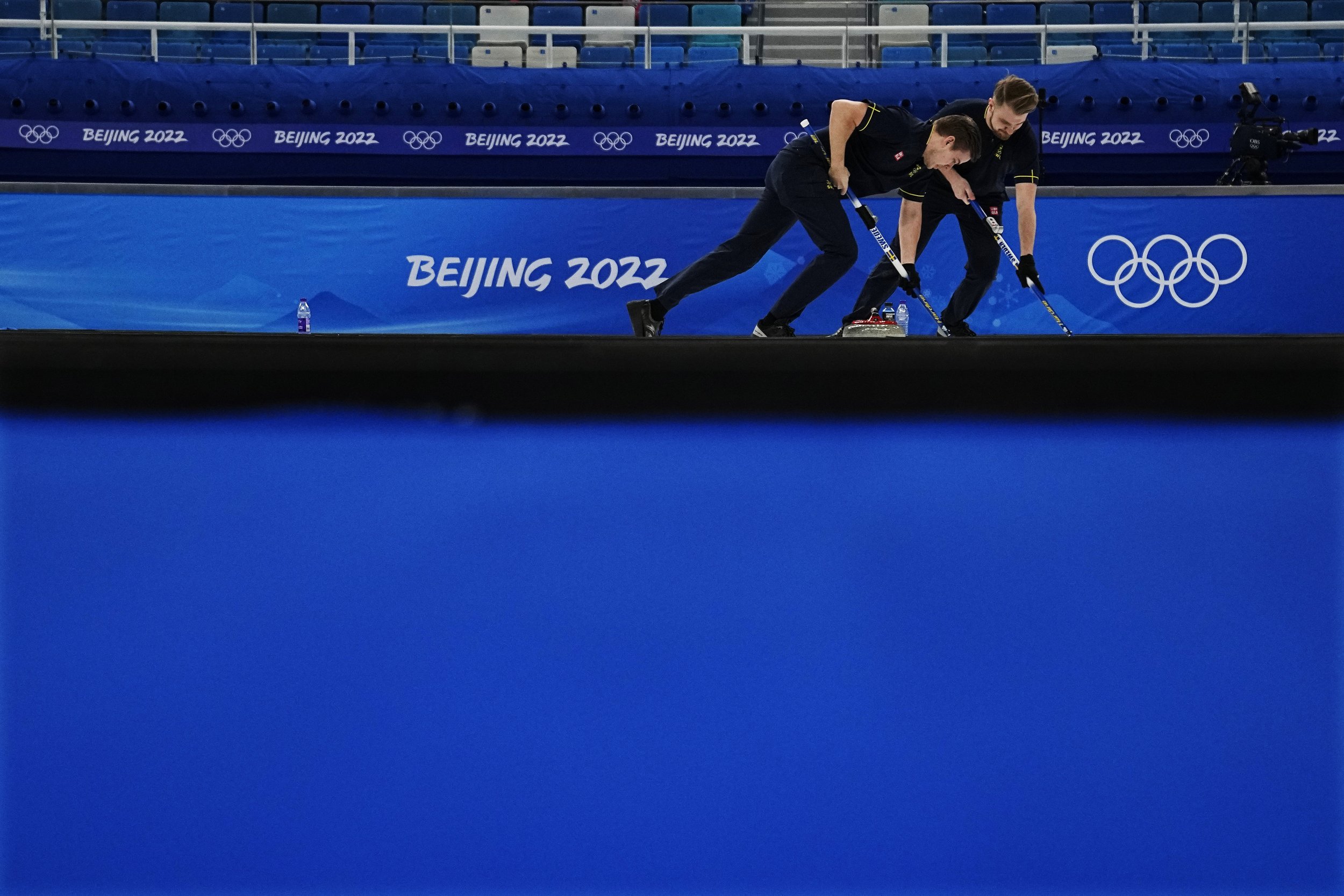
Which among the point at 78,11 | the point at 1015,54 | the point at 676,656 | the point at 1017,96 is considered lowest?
the point at 676,656

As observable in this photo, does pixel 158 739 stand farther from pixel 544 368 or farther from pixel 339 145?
pixel 339 145

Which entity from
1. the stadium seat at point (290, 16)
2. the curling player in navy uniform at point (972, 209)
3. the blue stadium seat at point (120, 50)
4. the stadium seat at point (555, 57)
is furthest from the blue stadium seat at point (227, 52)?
the curling player in navy uniform at point (972, 209)

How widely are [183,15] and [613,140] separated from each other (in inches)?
255

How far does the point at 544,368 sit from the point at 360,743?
528mm

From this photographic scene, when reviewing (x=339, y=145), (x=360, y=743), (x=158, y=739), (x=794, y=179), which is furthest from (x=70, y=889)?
(x=339, y=145)

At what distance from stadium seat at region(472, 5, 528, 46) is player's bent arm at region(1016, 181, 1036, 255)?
8.14 m

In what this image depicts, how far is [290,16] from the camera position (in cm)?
1362

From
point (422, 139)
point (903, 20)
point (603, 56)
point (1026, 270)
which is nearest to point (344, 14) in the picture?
point (603, 56)

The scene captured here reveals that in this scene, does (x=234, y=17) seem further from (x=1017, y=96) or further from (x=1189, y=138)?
(x=1017, y=96)

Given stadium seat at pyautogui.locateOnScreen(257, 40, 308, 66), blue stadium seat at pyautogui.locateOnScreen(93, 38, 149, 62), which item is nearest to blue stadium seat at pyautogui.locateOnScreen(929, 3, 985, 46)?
stadium seat at pyautogui.locateOnScreen(257, 40, 308, 66)

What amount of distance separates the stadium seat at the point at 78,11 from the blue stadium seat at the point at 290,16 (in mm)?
1909

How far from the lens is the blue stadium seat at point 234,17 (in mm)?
13023

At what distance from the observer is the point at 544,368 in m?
1.37

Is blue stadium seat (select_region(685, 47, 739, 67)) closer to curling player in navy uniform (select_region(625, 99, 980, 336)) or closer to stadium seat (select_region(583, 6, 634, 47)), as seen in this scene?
stadium seat (select_region(583, 6, 634, 47))
